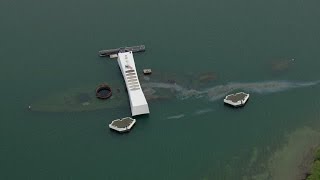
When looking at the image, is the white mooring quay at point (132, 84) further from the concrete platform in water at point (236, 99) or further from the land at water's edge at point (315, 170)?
the land at water's edge at point (315, 170)

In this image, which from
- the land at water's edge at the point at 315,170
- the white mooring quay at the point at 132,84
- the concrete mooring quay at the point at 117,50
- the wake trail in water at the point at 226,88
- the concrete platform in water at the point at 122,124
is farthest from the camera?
the concrete mooring quay at the point at 117,50

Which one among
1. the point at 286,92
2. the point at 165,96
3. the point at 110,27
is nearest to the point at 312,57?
the point at 286,92

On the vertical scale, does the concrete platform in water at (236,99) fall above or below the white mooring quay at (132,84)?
below

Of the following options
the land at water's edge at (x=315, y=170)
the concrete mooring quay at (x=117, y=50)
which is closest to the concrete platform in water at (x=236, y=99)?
the land at water's edge at (x=315, y=170)

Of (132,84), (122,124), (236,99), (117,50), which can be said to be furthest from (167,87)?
(117,50)

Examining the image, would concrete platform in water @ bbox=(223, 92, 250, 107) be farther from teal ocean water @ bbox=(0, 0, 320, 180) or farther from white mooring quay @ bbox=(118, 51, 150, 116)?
white mooring quay @ bbox=(118, 51, 150, 116)

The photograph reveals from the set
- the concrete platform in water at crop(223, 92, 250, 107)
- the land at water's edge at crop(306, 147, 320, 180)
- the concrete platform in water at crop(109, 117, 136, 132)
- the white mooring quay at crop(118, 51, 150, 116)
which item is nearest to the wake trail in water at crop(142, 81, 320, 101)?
the concrete platform in water at crop(223, 92, 250, 107)
